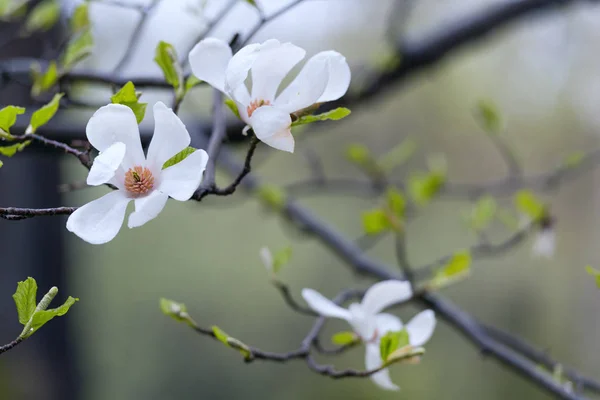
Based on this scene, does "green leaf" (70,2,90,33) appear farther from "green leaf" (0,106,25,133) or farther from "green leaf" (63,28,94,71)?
"green leaf" (0,106,25,133)

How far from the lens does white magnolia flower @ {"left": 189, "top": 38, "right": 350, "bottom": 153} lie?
0.18 meters

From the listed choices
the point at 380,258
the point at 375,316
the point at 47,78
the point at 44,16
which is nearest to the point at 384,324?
the point at 375,316

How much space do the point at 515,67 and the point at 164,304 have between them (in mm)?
1756

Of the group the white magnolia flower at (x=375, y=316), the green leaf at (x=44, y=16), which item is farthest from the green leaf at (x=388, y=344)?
the green leaf at (x=44, y=16)

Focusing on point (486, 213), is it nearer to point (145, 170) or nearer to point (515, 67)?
point (145, 170)

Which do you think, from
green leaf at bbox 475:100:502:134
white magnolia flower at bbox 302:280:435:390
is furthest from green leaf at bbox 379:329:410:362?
green leaf at bbox 475:100:502:134

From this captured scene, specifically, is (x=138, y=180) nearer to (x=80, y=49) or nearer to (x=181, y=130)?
(x=181, y=130)

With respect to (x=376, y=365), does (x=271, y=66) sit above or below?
above

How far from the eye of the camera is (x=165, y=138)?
186 millimetres

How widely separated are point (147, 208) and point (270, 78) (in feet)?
0.24

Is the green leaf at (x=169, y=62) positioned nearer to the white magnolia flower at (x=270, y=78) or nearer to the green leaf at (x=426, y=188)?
the white magnolia flower at (x=270, y=78)

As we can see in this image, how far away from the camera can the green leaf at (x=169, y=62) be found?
0.24 meters

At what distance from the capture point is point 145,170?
19cm

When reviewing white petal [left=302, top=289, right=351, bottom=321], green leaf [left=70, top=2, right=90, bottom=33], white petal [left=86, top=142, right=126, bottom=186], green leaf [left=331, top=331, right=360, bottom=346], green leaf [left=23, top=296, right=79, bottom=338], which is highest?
white petal [left=86, top=142, right=126, bottom=186]
